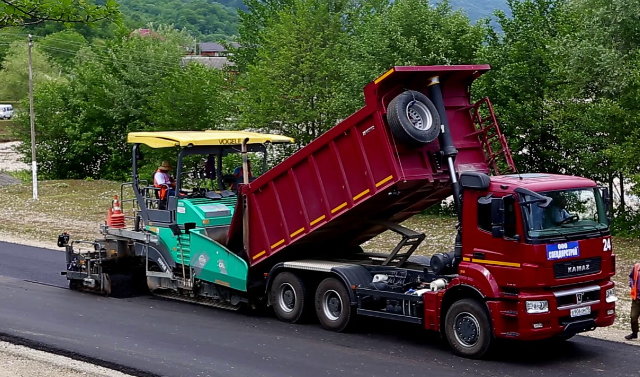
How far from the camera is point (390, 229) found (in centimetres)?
1307

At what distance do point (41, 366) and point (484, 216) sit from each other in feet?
19.0

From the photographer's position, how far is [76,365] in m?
10.8

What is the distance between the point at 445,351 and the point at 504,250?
5.58 feet

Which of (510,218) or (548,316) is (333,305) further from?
(548,316)

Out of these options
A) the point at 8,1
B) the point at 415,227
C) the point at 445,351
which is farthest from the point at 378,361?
the point at 415,227

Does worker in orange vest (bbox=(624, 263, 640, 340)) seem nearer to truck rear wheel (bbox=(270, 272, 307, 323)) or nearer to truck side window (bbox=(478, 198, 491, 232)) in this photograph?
truck side window (bbox=(478, 198, 491, 232))

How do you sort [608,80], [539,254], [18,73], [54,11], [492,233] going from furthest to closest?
1. [18,73]
2. [608,80]
3. [492,233]
4. [539,254]
5. [54,11]

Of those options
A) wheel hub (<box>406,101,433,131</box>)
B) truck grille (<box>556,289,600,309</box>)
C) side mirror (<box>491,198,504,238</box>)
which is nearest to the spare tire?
wheel hub (<box>406,101,433,131</box>)

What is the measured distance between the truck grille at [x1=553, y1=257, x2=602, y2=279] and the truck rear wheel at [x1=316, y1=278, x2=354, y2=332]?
10.3 ft

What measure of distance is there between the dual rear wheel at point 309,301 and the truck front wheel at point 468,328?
1.79 m

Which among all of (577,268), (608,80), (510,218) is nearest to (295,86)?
(608,80)

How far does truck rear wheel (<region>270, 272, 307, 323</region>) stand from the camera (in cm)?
1320

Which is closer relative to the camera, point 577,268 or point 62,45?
point 577,268

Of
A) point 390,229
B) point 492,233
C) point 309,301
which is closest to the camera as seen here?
point 492,233
